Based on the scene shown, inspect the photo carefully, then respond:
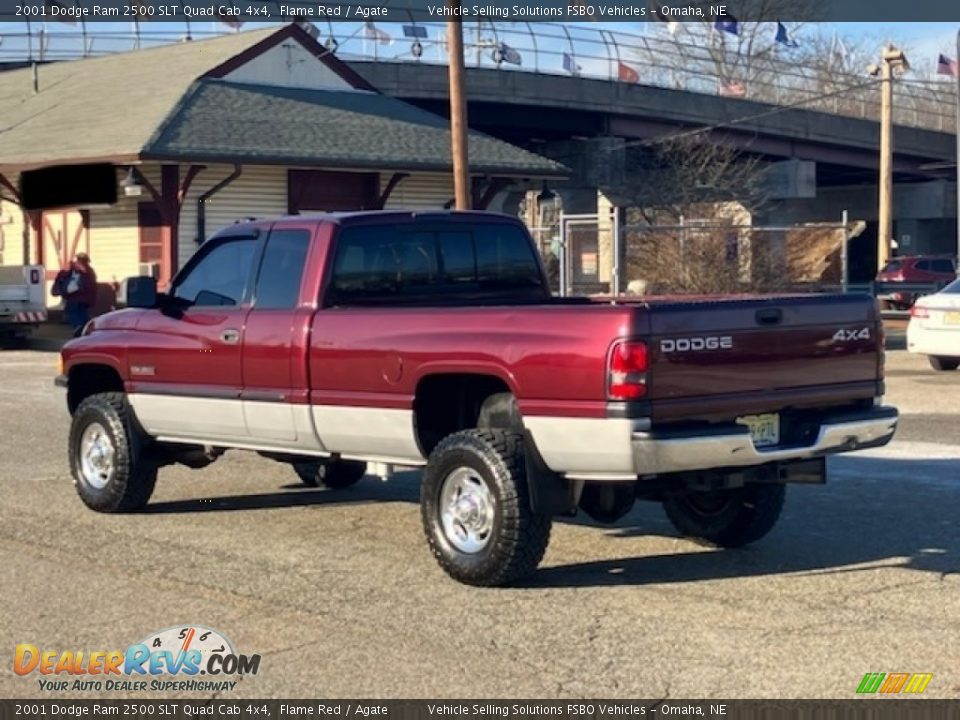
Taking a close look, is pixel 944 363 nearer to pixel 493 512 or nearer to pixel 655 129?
pixel 493 512

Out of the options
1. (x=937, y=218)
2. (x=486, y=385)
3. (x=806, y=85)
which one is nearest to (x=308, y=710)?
(x=486, y=385)

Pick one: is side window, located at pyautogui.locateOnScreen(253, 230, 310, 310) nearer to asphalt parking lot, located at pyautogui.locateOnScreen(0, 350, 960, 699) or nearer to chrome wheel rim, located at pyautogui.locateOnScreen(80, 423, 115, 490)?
asphalt parking lot, located at pyautogui.locateOnScreen(0, 350, 960, 699)

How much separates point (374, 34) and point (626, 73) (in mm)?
9757

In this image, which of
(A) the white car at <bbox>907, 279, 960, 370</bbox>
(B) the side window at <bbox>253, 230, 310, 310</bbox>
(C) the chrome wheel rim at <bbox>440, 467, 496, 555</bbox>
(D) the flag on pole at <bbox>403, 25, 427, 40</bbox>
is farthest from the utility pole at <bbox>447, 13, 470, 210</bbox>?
(D) the flag on pole at <bbox>403, 25, 427, 40</bbox>

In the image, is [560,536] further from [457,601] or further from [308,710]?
[308,710]

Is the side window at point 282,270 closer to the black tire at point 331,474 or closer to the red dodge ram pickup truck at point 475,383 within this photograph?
the red dodge ram pickup truck at point 475,383

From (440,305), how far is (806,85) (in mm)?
50296

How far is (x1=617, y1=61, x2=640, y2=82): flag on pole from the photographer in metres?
47.1

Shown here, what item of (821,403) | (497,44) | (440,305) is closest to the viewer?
Result: (821,403)

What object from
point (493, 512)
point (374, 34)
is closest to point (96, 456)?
point (493, 512)

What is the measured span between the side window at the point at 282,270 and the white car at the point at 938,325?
1247 centimetres

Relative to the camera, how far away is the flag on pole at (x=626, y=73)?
1854 inches

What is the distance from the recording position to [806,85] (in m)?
57.3

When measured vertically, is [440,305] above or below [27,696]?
above
